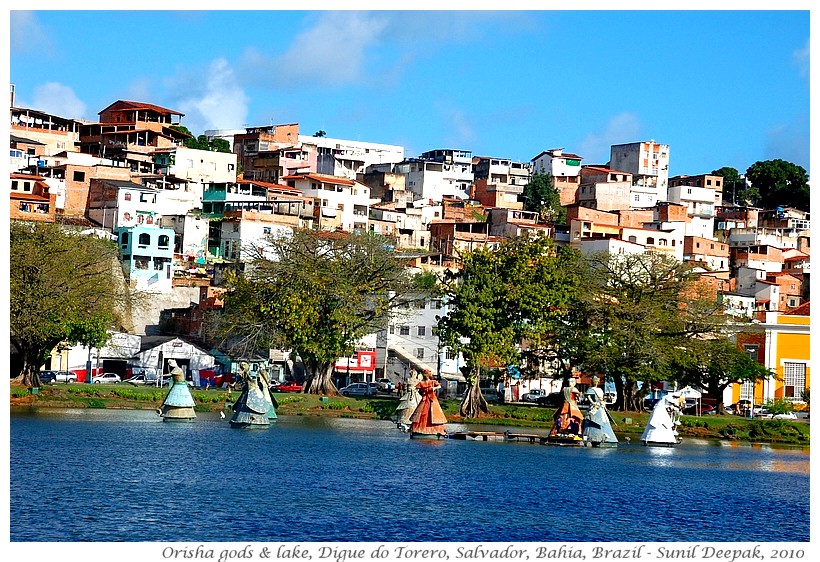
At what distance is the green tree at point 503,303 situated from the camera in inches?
2430

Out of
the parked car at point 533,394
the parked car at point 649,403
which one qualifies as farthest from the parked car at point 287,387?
the parked car at point 649,403

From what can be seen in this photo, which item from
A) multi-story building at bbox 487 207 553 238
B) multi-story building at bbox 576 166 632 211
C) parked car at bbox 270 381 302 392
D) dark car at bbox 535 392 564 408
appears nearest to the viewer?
dark car at bbox 535 392 564 408

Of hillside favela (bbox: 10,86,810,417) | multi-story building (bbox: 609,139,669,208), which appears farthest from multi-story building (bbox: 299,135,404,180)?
multi-story building (bbox: 609,139,669,208)

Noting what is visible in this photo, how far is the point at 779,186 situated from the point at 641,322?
303 feet

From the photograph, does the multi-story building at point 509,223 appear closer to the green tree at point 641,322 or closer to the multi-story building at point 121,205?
the multi-story building at point 121,205

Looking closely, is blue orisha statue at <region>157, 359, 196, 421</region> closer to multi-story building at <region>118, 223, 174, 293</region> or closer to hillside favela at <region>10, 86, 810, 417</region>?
hillside favela at <region>10, 86, 810, 417</region>

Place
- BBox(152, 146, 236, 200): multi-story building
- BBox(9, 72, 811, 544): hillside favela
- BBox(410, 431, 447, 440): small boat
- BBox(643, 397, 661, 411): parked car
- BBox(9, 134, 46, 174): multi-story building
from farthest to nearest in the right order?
BBox(152, 146, 236, 200): multi-story building < BBox(9, 134, 46, 174): multi-story building < BBox(643, 397, 661, 411): parked car < BBox(410, 431, 447, 440): small boat < BBox(9, 72, 811, 544): hillside favela

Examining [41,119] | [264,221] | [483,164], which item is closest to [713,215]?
[483,164]

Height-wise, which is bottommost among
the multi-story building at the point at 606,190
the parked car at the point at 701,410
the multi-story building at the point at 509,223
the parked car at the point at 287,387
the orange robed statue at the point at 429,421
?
the orange robed statue at the point at 429,421

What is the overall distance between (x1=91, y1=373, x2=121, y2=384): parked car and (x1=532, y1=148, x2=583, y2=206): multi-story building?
71849 millimetres

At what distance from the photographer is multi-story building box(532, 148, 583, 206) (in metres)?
136

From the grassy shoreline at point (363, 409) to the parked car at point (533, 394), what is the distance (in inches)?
516
